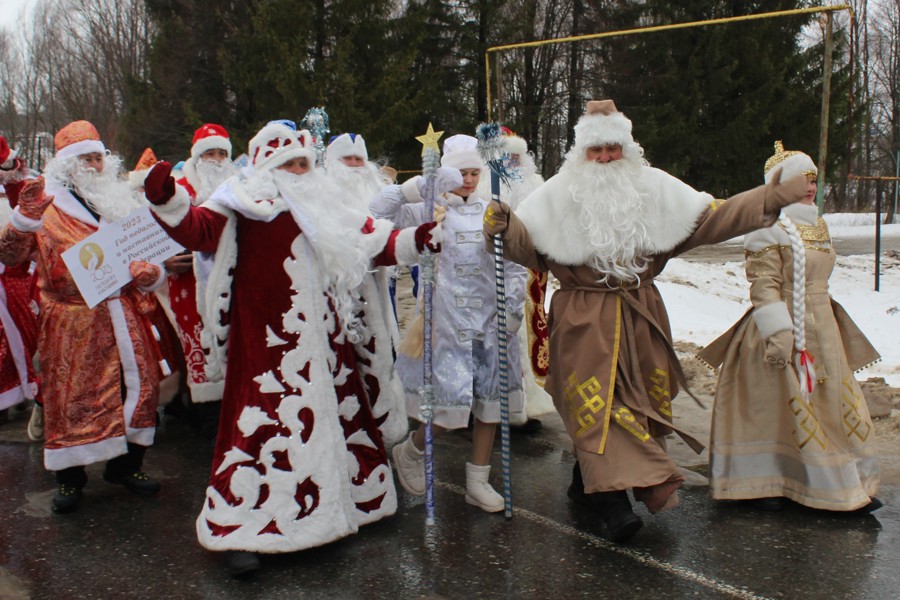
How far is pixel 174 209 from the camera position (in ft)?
11.4

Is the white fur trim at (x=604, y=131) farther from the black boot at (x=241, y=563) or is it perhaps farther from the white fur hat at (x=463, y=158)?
the black boot at (x=241, y=563)

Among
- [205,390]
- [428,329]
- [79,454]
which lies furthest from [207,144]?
[428,329]

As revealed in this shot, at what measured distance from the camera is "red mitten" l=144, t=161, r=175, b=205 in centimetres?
336

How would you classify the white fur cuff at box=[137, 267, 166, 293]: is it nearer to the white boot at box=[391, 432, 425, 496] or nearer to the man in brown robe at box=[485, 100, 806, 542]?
the white boot at box=[391, 432, 425, 496]

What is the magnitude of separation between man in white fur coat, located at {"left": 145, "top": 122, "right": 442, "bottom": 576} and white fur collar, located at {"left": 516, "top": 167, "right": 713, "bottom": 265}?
623 millimetres

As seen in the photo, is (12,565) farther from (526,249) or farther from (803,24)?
(803,24)

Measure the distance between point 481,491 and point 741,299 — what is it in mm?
9459

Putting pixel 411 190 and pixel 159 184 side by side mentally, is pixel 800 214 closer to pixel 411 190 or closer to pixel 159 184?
pixel 411 190

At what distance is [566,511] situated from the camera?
4.40 meters

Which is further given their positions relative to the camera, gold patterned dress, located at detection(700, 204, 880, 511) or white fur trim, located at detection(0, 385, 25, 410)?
white fur trim, located at detection(0, 385, 25, 410)

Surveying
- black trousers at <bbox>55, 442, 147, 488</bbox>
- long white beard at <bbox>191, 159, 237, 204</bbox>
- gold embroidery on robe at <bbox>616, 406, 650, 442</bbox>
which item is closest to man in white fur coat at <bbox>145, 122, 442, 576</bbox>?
black trousers at <bbox>55, 442, 147, 488</bbox>

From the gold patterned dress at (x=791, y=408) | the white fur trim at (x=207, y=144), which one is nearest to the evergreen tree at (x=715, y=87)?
the white fur trim at (x=207, y=144)

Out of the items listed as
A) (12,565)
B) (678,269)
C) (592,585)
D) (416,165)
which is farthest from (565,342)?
(416,165)

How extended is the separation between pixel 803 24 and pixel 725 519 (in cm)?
2532
